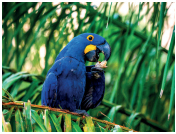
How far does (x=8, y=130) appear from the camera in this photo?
1.53 ft

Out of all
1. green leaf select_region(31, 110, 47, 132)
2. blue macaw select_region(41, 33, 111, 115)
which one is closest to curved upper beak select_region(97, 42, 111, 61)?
blue macaw select_region(41, 33, 111, 115)

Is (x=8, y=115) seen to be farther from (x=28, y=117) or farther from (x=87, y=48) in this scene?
(x=87, y=48)

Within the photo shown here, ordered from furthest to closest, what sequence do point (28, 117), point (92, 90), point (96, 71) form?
point (92, 90)
point (96, 71)
point (28, 117)

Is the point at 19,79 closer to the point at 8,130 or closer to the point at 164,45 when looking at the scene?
the point at 8,130

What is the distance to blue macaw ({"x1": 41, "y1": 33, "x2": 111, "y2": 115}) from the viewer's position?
82 centimetres

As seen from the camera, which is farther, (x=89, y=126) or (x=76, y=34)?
(x=76, y=34)

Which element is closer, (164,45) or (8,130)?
(8,130)

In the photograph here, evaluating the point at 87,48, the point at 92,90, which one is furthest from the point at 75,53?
the point at 92,90

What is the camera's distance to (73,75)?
834 millimetres

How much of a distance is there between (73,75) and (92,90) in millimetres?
161

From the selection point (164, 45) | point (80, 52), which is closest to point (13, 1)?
point (80, 52)

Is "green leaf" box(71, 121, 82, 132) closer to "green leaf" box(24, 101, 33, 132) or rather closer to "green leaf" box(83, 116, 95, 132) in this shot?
"green leaf" box(83, 116, 95, 132)

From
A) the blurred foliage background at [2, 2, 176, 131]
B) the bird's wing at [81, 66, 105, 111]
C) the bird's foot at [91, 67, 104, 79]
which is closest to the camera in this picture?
the bird's foot at [91, 67, 104, 79]

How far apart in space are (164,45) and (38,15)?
96cm
